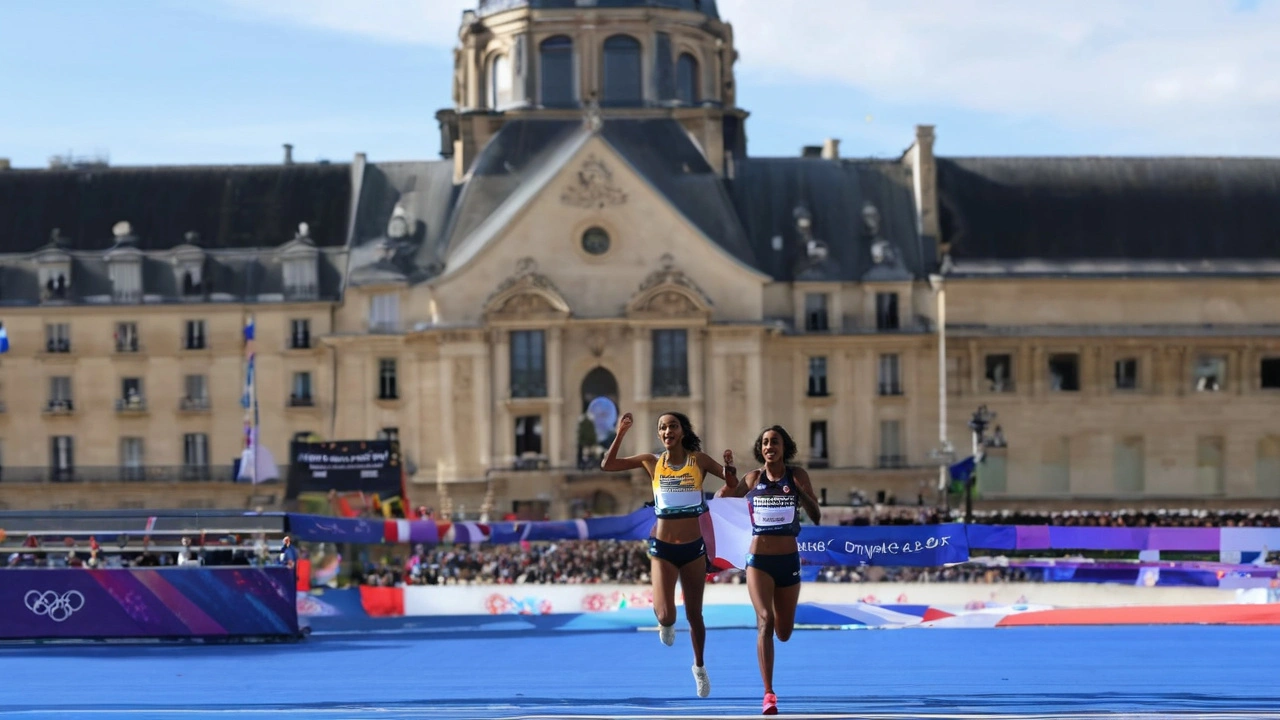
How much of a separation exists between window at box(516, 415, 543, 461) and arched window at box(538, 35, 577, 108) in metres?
14.2

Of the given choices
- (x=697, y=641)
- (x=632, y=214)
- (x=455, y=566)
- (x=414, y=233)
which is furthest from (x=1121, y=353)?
(x=697, y=641)

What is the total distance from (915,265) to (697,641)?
5785 centimetres

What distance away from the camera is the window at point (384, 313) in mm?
74250

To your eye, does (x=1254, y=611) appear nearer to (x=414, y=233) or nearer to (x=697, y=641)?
(x=697, y=641)

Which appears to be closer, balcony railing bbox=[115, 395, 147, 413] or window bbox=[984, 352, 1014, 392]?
window bbox=[984, 352, 1014, 392]

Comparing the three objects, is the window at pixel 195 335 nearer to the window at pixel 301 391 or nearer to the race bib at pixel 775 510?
the window at pixel 301 391

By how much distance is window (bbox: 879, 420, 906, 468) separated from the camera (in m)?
74.4

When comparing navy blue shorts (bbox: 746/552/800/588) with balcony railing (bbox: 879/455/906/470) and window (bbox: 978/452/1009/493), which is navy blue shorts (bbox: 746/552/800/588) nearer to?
balcony railing (bbox: 879/455/906/470)

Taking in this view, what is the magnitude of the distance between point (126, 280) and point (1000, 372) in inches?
1232

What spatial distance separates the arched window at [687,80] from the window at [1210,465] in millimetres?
22796

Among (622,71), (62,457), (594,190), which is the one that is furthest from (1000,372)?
(62,457)

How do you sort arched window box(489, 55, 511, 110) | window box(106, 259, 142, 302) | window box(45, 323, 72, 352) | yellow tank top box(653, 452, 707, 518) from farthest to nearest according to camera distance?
1. arched window box(489, 55, 511, 110)
2. window box(106, 259, 142, 302)
3. window box(45, 323, 72, 352)
4. yellow tank top box(653, 452, 707, 518)

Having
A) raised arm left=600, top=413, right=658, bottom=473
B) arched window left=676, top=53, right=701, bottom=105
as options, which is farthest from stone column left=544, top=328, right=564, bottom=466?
raised arm left=600, top=413, right=658, bottom=473

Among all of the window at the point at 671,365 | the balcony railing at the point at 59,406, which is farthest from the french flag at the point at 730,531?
the balcony railing at the point at 59,406
